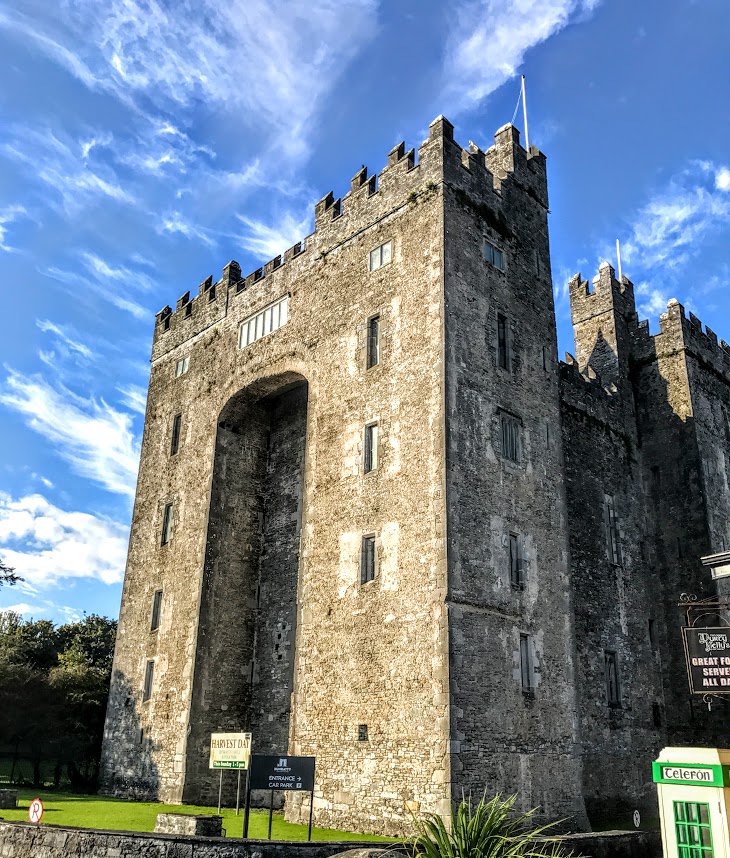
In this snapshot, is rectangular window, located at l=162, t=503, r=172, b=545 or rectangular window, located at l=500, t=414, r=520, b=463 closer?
rectangular window, located at l=500, t=414, r=520, b=463

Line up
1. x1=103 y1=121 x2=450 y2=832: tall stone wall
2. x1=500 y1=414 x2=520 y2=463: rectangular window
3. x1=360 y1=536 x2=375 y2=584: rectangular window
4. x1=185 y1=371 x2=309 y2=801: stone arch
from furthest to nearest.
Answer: x1=185 y1=371 x2=309 y2=801: stone arch
x1=500 y1=414 x2=520 y2=463: rectangular window
x1=360 y1=536 x2=375 y2=584: rectangular window
x1=103 y1=121 x2=450 y2=832: tall stone wall

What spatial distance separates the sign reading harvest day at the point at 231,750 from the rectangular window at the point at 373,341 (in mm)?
10333

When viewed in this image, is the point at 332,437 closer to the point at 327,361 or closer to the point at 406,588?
the point at 327,361

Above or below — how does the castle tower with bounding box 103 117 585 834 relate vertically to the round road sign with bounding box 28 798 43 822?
above

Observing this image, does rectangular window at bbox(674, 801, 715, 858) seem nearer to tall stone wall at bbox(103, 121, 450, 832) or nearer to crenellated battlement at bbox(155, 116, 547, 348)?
tall stone wall at bbox(103, 121, 450, 832)

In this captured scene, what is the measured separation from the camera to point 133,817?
65.0ft

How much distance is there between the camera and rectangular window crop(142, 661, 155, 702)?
26.5 meters

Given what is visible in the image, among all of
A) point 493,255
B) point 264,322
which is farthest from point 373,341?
point 264,322

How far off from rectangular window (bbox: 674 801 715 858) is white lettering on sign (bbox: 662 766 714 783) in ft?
1.04

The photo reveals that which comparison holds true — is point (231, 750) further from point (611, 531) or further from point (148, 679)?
point (611, 531)

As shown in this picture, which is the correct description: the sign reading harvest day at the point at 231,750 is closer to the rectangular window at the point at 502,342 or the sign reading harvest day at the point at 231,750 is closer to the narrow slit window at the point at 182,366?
the rectangular window at the point at 502,342

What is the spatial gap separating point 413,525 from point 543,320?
8728mm

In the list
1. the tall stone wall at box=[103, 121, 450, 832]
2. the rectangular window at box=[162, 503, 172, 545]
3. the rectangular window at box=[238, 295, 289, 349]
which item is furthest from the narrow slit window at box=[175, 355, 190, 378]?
the rectangular window at box=[162, 503, 172, 545]

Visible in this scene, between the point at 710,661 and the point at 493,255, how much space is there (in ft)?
41.6
